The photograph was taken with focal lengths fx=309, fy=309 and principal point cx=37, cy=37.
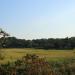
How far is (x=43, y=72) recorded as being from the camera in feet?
26.6

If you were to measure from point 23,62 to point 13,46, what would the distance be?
77.6 m

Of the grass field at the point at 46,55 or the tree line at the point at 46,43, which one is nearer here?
the grass field at the point at 46,55

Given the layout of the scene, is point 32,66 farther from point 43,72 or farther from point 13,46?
point 13,46

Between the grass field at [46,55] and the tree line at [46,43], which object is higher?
the tree line at [46,43]

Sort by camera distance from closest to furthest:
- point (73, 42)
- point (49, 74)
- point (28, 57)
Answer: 1. point (49, 74)
2. point (28, 57)
3. point (73, 42)

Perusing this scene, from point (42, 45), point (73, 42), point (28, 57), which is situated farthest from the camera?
point (42, 45)

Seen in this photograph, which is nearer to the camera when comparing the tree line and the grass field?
the grass field

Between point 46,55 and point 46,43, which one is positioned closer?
point 46,55

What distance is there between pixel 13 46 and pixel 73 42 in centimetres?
1829

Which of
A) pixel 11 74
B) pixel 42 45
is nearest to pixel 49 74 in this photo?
pixel 11 74

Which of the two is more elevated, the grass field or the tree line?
the tree line

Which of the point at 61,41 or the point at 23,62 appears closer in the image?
the point at 23,62

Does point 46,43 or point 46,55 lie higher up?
point 46,43

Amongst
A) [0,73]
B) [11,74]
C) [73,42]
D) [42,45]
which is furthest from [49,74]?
[42,45]
